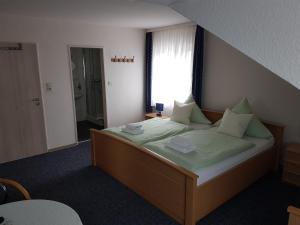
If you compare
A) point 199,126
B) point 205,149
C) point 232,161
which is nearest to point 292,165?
point 232,161

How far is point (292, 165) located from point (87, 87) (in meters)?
5.14

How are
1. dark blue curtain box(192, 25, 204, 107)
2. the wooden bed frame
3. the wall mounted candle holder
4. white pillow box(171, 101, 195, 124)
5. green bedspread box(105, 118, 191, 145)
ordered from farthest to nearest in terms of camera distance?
the wall mounted candle holder → dark blue curtain box(192, 25, 204, 107) → white pillow box(171, 101, 195, 124) → green bedspread box(105, 118, 191, 145) → the wooden bed frame

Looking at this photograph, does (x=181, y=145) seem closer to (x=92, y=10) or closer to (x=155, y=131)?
(x=155, y=131)

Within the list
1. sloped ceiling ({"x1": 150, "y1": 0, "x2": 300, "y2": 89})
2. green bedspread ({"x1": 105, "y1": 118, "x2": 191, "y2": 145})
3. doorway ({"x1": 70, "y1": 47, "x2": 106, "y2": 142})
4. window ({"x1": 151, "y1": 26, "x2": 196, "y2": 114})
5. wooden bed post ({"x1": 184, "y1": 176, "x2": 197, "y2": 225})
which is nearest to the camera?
sloped ceiling ({"x1": 150, "y1": 0, "x2": 300, "y2": 89})

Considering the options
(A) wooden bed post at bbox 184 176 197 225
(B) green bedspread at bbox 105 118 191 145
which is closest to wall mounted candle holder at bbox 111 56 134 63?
(B) green bedspread at bbox 105 118 191 145

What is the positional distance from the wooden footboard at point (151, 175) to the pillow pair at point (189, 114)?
142 centimetres

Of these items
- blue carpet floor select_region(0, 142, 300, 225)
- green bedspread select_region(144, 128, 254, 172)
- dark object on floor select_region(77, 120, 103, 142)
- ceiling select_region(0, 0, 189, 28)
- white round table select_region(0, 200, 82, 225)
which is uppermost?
ceiling select_region(0, 0, 189, 28)

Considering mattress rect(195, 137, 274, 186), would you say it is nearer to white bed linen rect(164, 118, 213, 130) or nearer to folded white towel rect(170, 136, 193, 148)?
folded white towel rect(170, 136, 193, 148)

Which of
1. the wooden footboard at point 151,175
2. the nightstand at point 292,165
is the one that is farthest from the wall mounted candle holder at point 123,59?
the nightstand at point 292,165

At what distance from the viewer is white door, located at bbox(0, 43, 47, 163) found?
3.78m

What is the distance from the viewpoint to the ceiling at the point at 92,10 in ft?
9.70

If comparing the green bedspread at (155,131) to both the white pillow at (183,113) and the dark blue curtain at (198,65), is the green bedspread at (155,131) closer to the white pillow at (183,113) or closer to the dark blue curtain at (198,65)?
the white pillow at (183,113)

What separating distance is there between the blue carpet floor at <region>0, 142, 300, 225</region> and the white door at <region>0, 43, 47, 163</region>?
327 mm

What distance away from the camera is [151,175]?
108 inches
